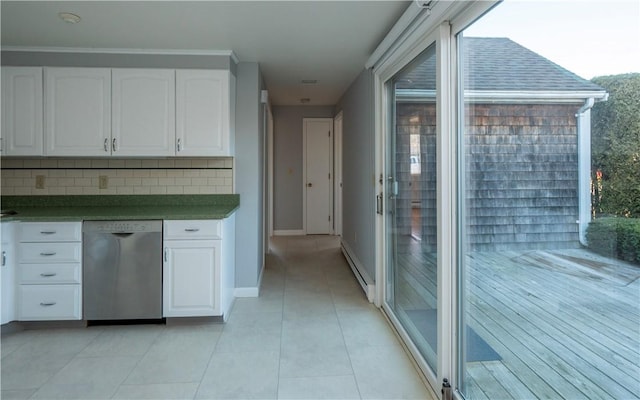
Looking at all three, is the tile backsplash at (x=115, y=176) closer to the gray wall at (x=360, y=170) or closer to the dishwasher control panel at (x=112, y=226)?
the dishwasher control panel at (x=112, y=226)

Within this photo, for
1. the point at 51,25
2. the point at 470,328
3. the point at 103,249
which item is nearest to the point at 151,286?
the point at 103,249

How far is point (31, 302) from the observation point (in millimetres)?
2648

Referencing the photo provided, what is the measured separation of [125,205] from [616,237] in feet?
11.5

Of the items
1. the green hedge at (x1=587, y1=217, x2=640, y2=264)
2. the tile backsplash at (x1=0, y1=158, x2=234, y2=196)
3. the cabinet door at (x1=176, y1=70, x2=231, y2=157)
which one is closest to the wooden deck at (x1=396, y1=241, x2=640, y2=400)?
the green hedge at (x1=587, y1=217, x2=640, y2=264)

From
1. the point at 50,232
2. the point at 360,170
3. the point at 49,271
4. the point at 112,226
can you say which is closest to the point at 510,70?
the point at 360,170

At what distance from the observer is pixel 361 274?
3678mm

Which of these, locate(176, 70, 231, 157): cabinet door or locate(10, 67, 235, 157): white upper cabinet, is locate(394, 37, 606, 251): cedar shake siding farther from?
locate(10, 67, 235, 157): white upper cabinet

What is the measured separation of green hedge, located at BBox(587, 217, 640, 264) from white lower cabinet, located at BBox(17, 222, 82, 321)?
3.09 meters

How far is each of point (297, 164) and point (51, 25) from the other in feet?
13.6

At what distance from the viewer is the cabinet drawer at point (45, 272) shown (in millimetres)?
2641

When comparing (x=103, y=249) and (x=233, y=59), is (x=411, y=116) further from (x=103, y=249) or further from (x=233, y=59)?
(x=103, y=249)

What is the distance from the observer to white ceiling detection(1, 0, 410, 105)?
222 centimetres

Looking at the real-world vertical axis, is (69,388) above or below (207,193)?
below

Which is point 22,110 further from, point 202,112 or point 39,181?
point 202,112
